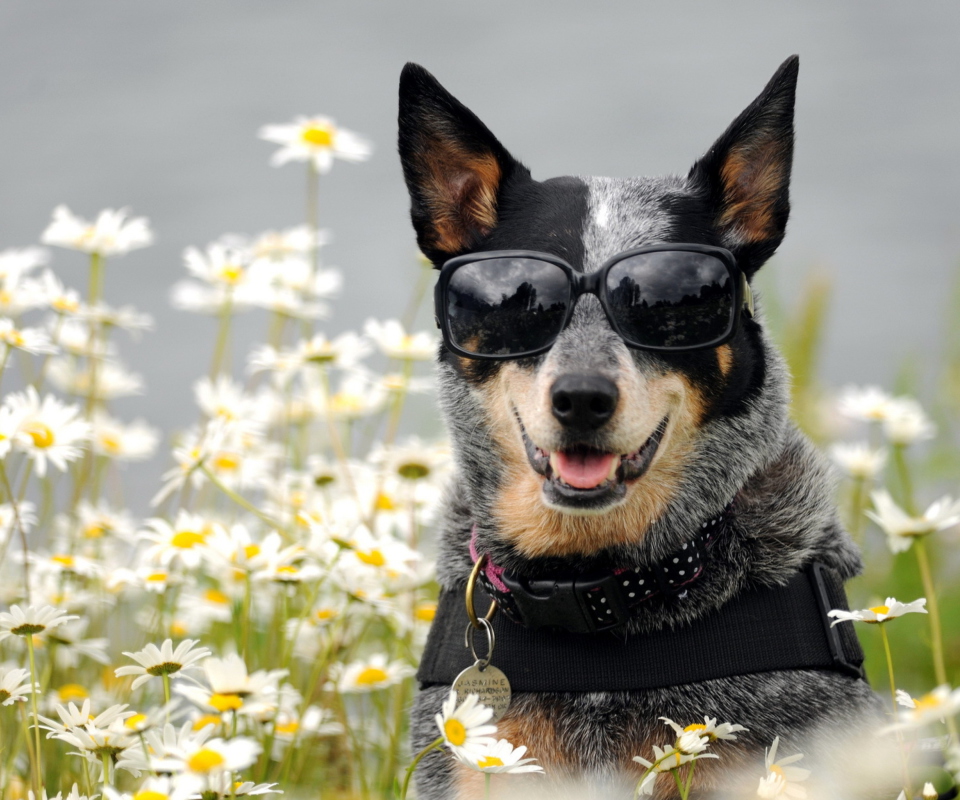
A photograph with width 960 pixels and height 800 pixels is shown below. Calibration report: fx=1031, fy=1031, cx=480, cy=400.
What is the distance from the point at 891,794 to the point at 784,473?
84 centimetres

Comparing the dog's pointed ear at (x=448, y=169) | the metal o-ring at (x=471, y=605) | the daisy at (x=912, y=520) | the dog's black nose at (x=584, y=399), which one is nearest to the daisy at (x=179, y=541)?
Answer: the metal o-ring at (x=471, y=605)

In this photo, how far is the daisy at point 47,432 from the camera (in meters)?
2.67

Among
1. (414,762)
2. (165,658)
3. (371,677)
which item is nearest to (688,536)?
(414,762)

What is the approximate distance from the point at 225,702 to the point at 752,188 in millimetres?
1828

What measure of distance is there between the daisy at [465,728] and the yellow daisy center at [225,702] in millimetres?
385

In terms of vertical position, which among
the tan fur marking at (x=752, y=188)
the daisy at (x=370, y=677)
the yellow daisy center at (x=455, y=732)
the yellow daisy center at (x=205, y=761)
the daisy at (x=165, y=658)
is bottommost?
the daisy at (x=370, y=677)

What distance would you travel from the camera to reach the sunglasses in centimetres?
253

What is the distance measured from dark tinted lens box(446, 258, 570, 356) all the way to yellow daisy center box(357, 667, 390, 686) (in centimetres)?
114

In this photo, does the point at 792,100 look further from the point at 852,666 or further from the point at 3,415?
the point at 3,415

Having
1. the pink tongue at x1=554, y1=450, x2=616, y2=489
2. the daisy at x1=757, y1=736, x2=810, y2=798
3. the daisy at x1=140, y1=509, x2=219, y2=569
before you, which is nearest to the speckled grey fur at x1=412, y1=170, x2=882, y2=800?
the pink tongue at x1=554, y1=450, x2=616, y2=489

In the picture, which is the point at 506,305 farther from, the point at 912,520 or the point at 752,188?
the point at 912,520

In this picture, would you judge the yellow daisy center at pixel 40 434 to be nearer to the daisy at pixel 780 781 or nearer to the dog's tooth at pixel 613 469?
the dog's tooth at pixel 613 469

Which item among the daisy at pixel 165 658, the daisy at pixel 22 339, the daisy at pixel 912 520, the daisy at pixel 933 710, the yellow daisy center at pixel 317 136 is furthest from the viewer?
the yellow daisy center at pixel 317 136

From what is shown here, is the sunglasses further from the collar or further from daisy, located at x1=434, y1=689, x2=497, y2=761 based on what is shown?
daisy, located at x1=434, y1=689, x2=497, y2=761
